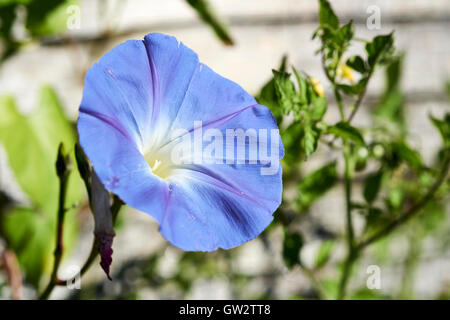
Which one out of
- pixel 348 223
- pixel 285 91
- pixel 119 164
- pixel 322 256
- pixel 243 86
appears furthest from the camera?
pixel 243 86

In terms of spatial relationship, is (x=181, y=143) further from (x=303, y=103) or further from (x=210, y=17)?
(x=210, y=17)

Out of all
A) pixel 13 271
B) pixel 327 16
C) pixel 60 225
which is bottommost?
pixel 13 271

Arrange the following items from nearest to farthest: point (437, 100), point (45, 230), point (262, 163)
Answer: point (262, 163) → point (45, 230) → point (437, 100)

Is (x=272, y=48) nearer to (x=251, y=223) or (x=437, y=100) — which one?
(x=437, y=100)

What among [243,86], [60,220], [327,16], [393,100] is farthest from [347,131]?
[243,86]

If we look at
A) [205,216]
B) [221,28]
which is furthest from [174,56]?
[221,28]

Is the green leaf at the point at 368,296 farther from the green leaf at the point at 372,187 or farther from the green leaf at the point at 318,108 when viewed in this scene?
the green leaf at the point at 318,108

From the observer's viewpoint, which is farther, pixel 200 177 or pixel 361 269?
pixel 361 269
